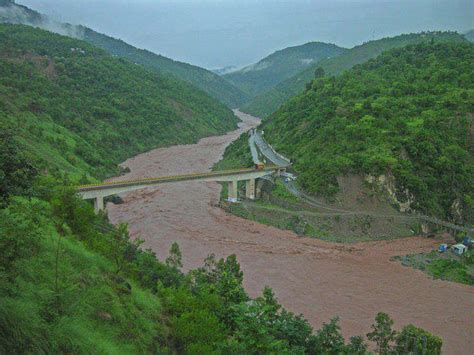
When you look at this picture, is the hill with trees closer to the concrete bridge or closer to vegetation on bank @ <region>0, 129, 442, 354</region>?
vegetation on bank @ <region>0, 129, 442, 354</region>

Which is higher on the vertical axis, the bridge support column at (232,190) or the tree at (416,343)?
the bridge support column at (232,190)

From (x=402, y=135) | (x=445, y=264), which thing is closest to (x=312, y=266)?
(x=445, y=264)

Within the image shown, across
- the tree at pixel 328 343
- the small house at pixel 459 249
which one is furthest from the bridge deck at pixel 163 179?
the tree at pixel 328 343

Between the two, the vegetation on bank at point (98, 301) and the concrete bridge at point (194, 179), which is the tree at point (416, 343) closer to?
the vegetation on bank at point (98, 301)

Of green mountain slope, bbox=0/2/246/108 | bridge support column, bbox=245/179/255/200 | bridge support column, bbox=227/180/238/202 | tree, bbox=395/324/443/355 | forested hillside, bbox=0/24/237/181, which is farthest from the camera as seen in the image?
green mountain slope, bbox=0/2/246/108

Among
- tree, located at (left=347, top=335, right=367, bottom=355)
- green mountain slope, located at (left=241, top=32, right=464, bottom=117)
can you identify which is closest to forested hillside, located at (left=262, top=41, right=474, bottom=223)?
tree, located at (left=347, top=335, right=367, bottom=355)

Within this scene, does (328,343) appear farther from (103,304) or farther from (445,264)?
(445,264)
